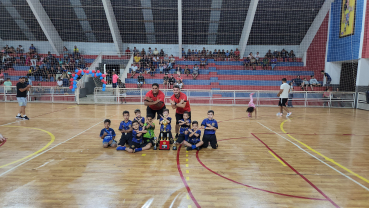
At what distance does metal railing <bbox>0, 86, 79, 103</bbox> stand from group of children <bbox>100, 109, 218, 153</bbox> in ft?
36.1

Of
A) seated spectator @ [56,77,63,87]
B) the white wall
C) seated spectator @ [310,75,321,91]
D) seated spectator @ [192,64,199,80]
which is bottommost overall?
seated spectator @ [56,77,63,87]

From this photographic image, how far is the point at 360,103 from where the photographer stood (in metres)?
14.0

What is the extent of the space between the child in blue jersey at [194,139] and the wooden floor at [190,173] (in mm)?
189

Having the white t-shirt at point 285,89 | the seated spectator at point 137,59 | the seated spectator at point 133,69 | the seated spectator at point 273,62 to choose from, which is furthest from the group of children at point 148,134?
the seated spectator at point 273,62

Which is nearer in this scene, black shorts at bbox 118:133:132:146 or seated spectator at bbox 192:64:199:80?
black shorts at bbox 118:133:132:146

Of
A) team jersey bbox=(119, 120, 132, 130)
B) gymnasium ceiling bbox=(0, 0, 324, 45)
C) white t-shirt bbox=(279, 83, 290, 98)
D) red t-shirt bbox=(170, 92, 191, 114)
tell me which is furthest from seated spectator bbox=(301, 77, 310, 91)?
team jersey bbox=(119, 120, 132, 130)

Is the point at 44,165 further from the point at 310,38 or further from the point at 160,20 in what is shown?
the point at 310,38

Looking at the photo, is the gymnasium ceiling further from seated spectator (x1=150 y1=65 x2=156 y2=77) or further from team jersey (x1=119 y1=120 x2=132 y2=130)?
team jersey (x1=119 y1=120 x2=132 y2=130)

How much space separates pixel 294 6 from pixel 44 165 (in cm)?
1876

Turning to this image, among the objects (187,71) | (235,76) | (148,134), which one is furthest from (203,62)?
(148,134)

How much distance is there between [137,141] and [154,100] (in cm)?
127

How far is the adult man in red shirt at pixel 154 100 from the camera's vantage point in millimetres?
6066

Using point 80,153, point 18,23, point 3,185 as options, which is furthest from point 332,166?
point 18,23

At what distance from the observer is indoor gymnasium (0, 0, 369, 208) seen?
12.3 feet
